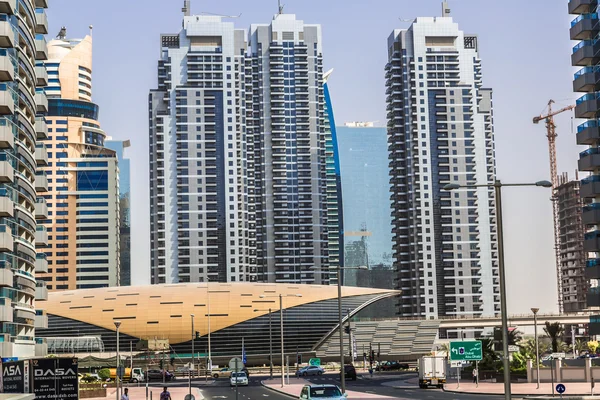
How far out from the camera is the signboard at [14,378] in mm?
30859

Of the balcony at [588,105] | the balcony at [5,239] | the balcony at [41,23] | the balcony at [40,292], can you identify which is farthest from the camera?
the balcony at [588,105]

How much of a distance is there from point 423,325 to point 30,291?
122 meters

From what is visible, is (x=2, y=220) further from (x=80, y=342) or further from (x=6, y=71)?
(x=80, y=342)

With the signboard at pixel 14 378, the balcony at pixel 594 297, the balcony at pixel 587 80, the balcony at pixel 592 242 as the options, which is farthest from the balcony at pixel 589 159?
the signboard at pixel 14 378

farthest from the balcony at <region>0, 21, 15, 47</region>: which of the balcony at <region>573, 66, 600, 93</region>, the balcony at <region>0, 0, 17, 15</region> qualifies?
the balcony at <region>573, 66, 600, 93</region>

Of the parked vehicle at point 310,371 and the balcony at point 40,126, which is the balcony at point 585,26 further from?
the balcony at point 40,126

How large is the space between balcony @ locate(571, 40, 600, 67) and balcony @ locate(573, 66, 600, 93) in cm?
99

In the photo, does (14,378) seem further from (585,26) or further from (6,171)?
(585,26)

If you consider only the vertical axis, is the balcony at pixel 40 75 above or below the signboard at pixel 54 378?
above

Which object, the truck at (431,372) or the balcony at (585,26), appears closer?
the truck at (431,372)

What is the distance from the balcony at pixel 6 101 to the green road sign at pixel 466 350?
37524 mm

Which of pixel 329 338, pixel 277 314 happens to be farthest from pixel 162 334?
pixel 329 338

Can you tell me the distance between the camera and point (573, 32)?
10681 cm

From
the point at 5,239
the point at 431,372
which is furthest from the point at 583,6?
the point at 5,239
